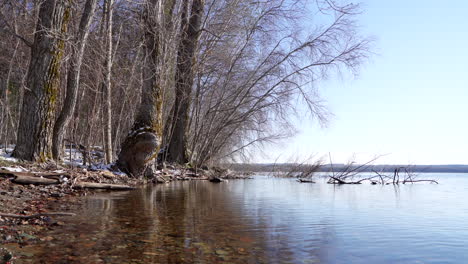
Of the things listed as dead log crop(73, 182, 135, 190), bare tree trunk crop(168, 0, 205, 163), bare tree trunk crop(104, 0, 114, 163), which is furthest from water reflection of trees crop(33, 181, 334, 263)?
bare tree trunk crop(168, 0, 205, 163)

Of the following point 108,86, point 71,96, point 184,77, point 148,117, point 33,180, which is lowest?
point 33,180

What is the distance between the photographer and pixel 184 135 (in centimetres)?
1402

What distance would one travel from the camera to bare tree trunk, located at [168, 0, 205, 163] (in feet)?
40.1

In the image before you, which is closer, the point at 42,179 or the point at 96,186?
the point at 42,179

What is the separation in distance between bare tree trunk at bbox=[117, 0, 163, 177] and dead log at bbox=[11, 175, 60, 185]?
3167 mm

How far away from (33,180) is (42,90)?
245 centimetres

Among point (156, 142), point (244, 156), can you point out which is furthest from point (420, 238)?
point (244, 156)

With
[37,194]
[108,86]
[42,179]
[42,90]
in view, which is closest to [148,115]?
[108,86]

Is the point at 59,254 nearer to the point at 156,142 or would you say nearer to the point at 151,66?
the point at 156,142

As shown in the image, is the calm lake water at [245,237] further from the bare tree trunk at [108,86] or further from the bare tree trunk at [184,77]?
the bare tree trunk at [184,77]

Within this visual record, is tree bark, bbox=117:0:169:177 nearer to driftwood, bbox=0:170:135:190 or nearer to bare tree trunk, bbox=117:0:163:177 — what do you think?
bare tree trunk, bbox=117:0:163:177

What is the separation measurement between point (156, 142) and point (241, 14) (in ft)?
18.6

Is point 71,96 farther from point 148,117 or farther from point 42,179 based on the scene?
point 42,179

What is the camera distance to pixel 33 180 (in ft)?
17.6
